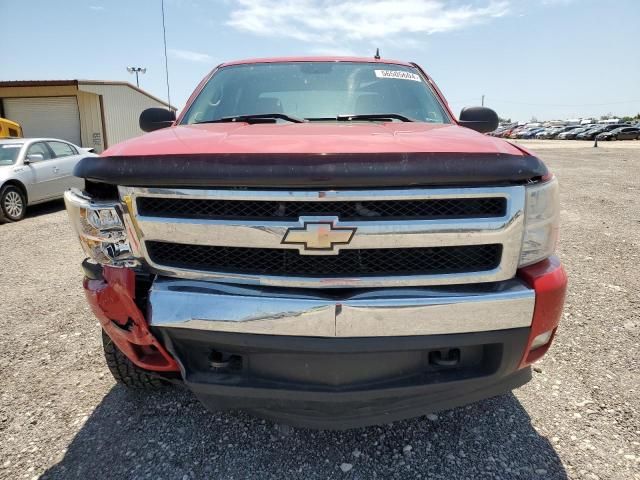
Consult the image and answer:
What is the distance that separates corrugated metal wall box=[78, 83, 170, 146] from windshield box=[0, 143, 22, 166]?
510 inches

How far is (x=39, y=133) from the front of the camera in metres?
21.4

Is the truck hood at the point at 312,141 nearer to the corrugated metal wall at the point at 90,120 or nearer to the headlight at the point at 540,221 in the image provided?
the headlight at the point at 540,221

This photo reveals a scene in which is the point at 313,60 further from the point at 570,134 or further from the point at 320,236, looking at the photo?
the point at 570,134

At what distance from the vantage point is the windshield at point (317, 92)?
282 cm

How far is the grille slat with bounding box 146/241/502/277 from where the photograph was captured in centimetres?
162

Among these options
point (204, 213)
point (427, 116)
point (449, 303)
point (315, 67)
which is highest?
point (315, 67)

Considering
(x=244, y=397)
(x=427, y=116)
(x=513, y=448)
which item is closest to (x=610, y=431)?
(x=513, y=448)

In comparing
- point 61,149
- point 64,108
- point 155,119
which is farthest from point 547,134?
point 155,119

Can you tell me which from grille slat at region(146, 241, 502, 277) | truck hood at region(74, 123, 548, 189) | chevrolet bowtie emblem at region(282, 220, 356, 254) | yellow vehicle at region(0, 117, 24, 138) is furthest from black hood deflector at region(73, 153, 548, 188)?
yellow vehicle at region(0, 117, 24, 138)

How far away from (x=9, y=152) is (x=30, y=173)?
66 centimetres

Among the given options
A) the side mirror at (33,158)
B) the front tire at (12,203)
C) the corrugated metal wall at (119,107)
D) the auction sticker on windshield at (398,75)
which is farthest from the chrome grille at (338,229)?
the corrugated metal wall at (119,107)

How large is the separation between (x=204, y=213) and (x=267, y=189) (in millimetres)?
281

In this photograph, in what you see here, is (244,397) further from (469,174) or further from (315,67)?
(315,67)

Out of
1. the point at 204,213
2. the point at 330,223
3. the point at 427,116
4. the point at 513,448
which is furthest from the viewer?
the point at 427,116
